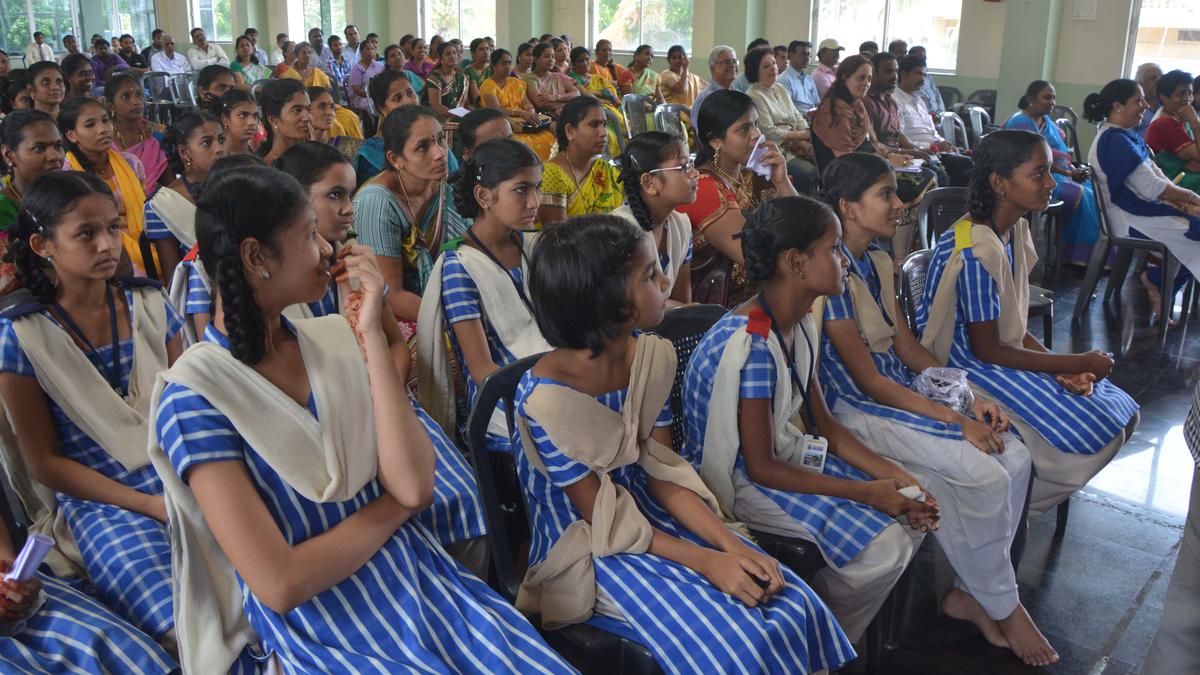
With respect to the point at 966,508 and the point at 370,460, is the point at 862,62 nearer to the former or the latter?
the point at 966,508

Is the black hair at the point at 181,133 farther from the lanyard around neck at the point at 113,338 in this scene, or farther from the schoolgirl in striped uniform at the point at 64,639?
the schoolgirl in striped uniform at the point at 64,639

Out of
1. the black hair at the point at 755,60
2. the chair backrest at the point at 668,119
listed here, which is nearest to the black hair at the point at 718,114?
the chair backrest at the point at 668,119

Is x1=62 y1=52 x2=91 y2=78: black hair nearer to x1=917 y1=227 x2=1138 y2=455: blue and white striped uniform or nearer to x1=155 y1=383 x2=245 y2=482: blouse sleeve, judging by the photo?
x1=917 y1=227 x2=1138 y2=455: blue and white striped uniform

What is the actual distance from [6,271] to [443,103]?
5189 millimetres

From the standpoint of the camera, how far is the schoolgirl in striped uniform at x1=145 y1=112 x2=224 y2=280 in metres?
2.77

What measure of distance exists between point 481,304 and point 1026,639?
1301mm

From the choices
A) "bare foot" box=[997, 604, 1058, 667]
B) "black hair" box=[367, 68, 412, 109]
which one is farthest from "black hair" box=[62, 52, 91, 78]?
"bare foot" box=[997, 604, 1058, 667]

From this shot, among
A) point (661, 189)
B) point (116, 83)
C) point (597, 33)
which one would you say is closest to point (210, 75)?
point (116, 83)

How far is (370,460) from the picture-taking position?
1.28m

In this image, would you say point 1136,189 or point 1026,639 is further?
point 1136,189

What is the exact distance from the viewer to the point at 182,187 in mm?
2959

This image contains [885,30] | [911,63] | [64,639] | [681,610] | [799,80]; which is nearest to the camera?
[64,639]

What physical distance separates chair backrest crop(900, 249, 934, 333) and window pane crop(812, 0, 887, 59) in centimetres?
825

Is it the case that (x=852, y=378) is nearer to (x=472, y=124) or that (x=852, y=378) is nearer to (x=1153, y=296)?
(x=472, y=124)
